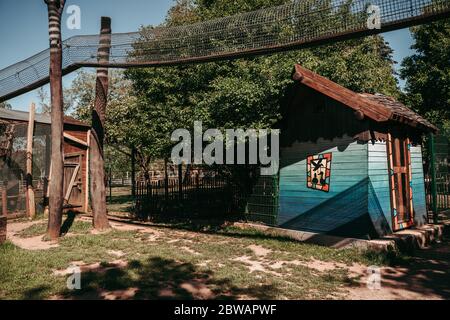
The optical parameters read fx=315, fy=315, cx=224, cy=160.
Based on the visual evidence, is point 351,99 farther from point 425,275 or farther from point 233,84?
point 425,275

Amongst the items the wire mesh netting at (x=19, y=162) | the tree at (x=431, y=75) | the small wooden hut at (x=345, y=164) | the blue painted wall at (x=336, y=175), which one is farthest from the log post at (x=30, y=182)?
the tree at (x=431, y=75)

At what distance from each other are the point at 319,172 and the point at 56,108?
329 inches

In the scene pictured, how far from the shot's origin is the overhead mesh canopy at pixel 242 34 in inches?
198

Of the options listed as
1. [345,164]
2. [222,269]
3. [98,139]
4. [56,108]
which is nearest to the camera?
[222,269]

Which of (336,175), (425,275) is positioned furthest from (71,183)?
(425,275)

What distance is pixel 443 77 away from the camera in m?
19.8

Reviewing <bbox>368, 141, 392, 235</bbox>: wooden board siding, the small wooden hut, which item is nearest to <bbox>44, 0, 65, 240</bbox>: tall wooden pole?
the small wooden hut

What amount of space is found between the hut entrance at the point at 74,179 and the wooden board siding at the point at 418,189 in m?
14.3

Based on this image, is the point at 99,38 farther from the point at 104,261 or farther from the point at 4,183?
the point at 4,183

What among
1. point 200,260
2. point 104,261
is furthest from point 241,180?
point 104,261

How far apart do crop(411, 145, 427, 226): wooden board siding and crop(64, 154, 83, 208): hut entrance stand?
46.9 feet

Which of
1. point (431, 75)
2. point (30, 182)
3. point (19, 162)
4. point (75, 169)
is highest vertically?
point (431, 75)

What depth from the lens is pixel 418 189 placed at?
10711mm

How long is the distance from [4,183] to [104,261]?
9.34 metres
